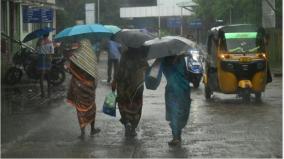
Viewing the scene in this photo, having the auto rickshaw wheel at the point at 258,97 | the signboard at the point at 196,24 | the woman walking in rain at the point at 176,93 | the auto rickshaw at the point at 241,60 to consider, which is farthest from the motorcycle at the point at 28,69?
the signboard at the point at 196,24

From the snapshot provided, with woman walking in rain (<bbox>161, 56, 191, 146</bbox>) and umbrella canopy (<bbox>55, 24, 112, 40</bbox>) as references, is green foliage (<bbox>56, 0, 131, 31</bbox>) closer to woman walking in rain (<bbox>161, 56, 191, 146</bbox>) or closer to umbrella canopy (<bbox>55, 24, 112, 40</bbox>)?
umbrella canopy (<bbox>55, 24, 112, 40</bbox>)

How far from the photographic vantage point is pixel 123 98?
32.9 ft

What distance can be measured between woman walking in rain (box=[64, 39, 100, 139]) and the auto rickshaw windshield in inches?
214

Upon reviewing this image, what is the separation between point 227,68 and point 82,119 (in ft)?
18.0

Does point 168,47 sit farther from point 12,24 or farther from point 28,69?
point 12,24

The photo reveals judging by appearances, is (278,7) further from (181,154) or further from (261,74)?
(181,154)

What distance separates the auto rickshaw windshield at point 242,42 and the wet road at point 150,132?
1227mm

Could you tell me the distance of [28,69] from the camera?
1980 cm

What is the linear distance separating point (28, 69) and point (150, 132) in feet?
33.2

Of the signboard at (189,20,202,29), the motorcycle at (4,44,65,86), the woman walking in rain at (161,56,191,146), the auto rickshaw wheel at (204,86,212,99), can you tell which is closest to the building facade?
the motorcycle at (4,44,65,86)

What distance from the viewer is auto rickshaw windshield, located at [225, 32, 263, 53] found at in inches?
579

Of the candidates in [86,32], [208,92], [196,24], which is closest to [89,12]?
[196,24]

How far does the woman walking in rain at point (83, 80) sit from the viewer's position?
1001cm

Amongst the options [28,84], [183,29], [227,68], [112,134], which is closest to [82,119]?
[112,134]
